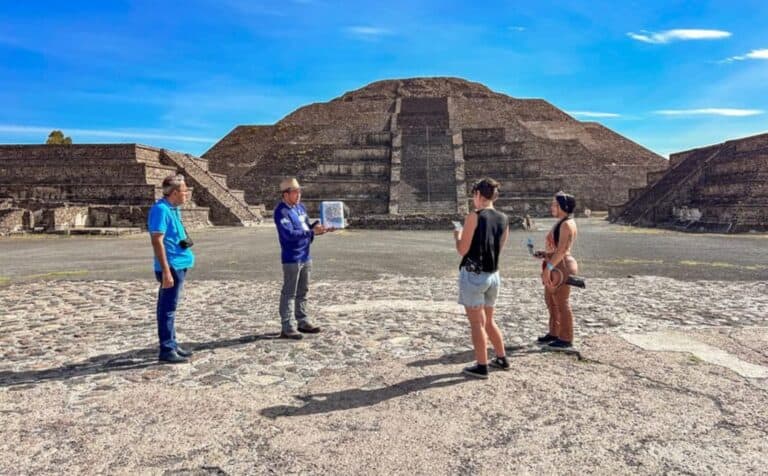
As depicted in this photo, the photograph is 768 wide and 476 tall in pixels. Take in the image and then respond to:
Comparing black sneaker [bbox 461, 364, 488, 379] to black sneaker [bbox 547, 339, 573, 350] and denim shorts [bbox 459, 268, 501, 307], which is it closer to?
denim shorts [bbox 459, 268, 501, 307]

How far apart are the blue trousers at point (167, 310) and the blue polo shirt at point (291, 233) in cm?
113

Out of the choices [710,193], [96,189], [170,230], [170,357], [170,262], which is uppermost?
[96,189]

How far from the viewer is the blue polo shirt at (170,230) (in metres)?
4.64

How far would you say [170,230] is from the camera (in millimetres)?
4812

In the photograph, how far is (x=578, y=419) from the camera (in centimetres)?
354

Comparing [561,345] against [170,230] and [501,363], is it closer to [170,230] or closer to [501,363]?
[501,363]

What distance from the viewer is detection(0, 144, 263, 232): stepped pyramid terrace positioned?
22.9 meters

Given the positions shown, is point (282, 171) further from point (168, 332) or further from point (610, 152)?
point (168, 332)

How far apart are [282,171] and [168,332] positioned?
125ft

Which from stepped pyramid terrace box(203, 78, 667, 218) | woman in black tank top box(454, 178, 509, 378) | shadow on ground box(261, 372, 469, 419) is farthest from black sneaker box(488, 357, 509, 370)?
stepped pyramid terrace box(203, 78, 667, 218)

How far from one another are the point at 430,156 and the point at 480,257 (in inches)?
1430

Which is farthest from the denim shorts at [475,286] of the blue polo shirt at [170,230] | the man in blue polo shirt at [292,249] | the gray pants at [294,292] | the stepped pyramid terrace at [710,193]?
the stepped pyramid terrace at [710,193]

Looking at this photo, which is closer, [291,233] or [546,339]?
[546,339]

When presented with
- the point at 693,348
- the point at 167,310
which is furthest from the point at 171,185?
the point at 693,348
